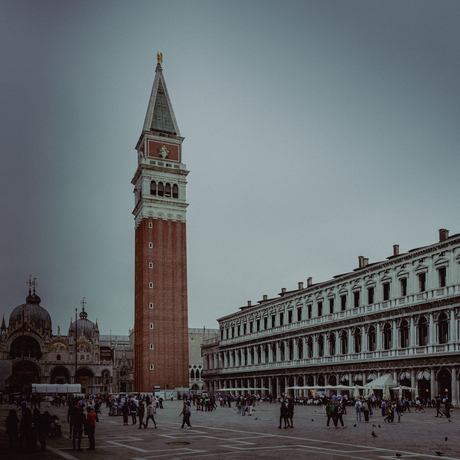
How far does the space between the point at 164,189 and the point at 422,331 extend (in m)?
51.2

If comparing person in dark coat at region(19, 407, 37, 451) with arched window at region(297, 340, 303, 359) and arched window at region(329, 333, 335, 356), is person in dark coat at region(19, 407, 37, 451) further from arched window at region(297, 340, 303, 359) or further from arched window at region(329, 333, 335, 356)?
arched window at region(297, 340, 303, 359)

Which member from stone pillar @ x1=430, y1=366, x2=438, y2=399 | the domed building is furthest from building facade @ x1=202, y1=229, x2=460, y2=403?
the domed building

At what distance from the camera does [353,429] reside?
28.2 m

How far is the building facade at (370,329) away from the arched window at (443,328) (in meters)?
0.08

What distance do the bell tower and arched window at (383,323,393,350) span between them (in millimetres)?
38541

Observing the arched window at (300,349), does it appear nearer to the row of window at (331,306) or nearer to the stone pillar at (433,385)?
the row of window at (331,306)

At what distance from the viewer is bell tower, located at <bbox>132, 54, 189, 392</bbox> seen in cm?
8388

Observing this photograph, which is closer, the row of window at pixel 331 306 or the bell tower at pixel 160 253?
the row of window at pixel 331 306

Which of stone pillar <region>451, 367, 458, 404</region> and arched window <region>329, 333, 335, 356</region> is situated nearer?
stone pillar <region>451, 367, 458, 404</region>

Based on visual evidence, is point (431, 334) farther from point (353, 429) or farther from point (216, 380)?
point (216, 380)

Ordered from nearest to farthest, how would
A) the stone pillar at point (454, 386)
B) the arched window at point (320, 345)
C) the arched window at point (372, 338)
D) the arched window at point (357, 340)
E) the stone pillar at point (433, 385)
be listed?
the stone pillar at point (454, 386) → the stone pillar at point (433, 385) → the arched window at point (372, 338) → the arched window at point (357, 340) → the arched window at point (320, 345)

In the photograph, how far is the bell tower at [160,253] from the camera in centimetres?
8388

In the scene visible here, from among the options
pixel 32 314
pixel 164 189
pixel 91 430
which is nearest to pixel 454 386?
pixel 91 430

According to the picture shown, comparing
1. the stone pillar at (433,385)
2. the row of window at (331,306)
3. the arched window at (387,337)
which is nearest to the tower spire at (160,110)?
the row of window at (331,306)
